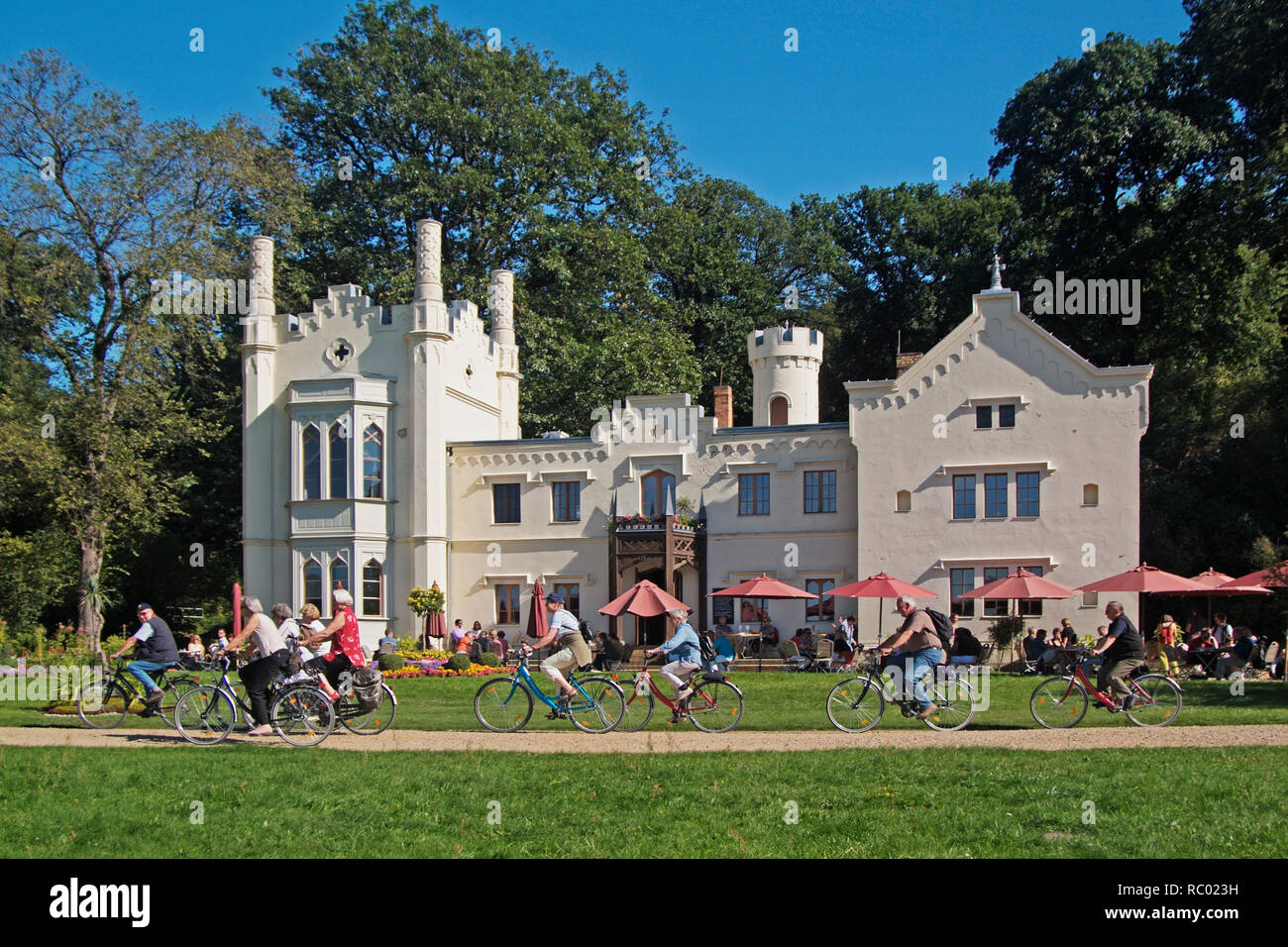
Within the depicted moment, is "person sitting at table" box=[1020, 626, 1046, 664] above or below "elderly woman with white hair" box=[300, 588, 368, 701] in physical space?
below

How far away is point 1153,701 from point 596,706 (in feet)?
23.7

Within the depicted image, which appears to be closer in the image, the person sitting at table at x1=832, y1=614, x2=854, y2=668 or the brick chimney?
the person sitting at table at x1=832, y1=614, x2=854, y2=668

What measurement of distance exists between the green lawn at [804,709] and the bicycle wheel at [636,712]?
0.37 m

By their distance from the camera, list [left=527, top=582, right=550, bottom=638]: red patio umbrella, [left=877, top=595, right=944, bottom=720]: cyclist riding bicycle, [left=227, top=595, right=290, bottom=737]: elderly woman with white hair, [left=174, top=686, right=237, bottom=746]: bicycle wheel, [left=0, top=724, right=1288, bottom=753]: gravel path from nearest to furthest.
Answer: [left=0, top=724, right=1288, bottom=753]: gravel path
[left=227, top=595, right=290, bottom=737]: elderly woman with white hair
[left=174, top=686, right=237, bottom=746]: bicycle wheel
[left=877, top=595, right=944, bottom=720]: cyclist riding bicycle
[left=527, top=582, right=550, bottom=638]: red patio umbrella

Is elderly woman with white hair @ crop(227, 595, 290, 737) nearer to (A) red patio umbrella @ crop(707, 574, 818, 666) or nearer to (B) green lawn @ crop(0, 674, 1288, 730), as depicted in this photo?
(B) green lawn @ crop(0, 674, 1288, 730)

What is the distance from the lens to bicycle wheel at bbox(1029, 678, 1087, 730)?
1670 centimetres

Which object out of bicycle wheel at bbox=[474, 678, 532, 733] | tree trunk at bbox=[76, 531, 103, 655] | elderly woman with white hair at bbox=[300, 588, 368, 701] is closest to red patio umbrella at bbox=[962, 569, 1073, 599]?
bicycle wheel at bbox=[474, 678, 532, 733]

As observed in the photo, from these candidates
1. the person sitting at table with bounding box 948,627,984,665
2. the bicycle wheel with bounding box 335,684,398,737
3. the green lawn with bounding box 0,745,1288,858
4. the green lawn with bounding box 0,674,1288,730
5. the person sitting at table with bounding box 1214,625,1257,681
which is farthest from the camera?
the person sitting at table with bounding box 1214,625,1257,681

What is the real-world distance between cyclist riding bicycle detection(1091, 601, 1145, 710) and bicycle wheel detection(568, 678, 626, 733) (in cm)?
630

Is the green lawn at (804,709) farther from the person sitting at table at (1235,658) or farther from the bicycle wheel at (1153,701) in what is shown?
the person sitting at table at (1235,658)

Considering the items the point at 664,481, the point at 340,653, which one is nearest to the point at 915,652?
the point at 340,653

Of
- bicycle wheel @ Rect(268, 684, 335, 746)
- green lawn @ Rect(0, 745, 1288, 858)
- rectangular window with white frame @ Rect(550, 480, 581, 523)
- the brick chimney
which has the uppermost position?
the brick chimney

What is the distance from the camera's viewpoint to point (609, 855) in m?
9.62
